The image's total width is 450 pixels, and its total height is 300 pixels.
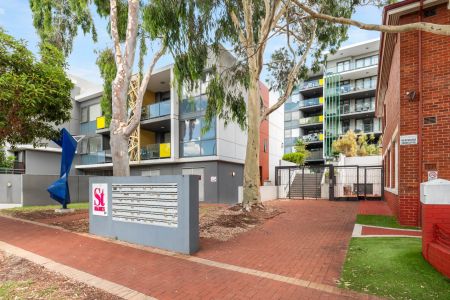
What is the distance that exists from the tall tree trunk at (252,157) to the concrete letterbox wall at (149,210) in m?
6.06

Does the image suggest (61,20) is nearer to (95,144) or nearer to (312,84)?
(95,144)

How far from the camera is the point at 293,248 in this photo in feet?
24.9

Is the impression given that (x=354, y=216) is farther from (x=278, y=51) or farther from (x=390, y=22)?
(x=278, y=51)

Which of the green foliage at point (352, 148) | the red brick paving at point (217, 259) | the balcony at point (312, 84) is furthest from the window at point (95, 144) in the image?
the balcony at point (312, 84)

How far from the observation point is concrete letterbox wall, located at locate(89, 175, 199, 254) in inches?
273

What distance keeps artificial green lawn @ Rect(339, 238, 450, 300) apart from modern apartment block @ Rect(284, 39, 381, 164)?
3768cm

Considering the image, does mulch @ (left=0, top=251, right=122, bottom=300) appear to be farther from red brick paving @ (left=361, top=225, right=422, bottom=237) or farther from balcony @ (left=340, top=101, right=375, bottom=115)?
balcony @ (left=340, top=101, right=375, bottom=115)

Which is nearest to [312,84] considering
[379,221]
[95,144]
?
[95,144]

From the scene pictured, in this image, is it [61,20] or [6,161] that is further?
[6,161]

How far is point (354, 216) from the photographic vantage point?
1227 cm

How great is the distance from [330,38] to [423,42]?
23.2 feet

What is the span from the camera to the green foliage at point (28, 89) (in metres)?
9.21

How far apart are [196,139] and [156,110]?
377 cm

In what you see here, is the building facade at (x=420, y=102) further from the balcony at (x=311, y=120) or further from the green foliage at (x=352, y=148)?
the balcony at (x=311, y=120)
